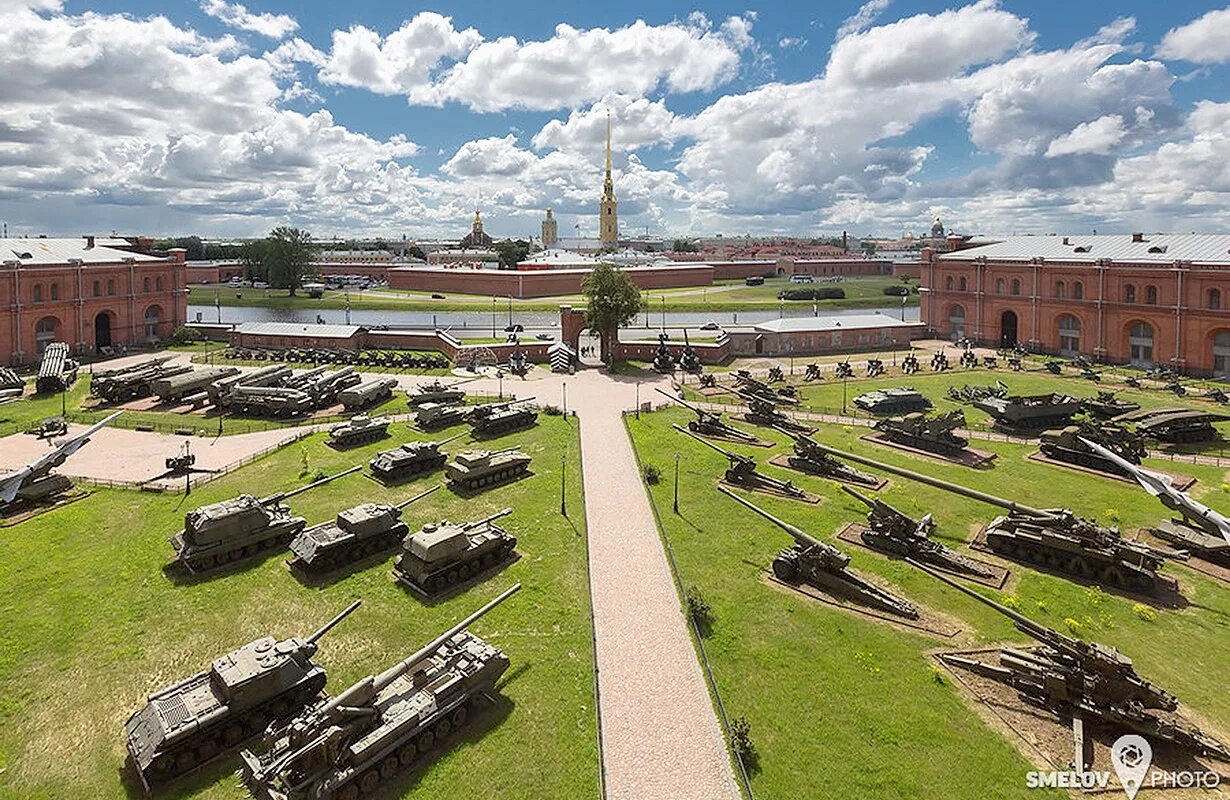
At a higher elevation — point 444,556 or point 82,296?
point 82,296

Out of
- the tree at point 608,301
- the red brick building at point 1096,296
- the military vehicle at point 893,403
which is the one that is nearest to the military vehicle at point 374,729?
the military vehicle at point 893,403

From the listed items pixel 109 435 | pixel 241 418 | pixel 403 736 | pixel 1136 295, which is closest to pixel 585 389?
pixel 241 418

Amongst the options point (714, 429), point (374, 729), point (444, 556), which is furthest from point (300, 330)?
point (374, 729)

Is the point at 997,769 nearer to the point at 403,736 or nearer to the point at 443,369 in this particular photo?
the point at 403,736

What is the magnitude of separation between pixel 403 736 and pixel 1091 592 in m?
17.8

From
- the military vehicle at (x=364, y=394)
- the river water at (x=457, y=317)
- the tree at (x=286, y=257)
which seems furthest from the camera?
the tree at (x=286, y=257)

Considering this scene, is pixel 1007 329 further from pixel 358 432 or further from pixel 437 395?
pixel 358 432

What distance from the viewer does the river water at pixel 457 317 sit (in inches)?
2830

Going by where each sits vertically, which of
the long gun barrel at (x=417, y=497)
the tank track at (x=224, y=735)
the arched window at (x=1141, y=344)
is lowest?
the tank track at (x=224, y=735)

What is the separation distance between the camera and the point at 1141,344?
54.2m

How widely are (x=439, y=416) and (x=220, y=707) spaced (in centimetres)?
2365

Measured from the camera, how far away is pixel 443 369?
2133 inches

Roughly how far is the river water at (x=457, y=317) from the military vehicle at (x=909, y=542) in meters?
46.6

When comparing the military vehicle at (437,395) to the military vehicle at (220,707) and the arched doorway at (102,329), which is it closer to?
the military vehicle at (220,707)
